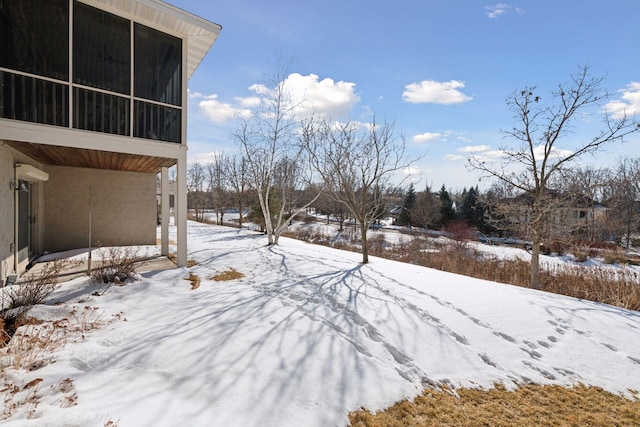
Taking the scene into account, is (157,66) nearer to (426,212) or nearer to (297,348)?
(297,348)

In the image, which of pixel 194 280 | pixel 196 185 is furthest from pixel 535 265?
pixel 196 185

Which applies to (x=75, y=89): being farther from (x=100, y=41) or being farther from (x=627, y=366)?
(x=627, y=366)

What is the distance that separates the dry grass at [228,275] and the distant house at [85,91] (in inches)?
43.9

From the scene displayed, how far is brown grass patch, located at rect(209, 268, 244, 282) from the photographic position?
649 centimetres

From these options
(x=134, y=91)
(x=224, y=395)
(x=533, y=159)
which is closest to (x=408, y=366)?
(x=224, y=395)

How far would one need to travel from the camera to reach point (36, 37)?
5598mm

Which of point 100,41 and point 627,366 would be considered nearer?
point 627,366

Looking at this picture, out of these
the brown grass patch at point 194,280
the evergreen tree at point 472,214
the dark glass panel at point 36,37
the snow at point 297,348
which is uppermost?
the dark glass panel at point 36,37

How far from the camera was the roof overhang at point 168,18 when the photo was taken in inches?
242

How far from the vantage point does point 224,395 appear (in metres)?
2.70

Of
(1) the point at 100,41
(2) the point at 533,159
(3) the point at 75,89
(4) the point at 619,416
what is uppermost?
(1) the point at 100,41

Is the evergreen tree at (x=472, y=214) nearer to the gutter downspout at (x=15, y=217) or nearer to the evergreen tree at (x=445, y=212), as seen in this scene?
the evergreen tree at (x=445, y=212)

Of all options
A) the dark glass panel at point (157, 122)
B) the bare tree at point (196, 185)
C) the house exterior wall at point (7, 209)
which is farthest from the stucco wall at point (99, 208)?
the bare tree at point (196, 185)

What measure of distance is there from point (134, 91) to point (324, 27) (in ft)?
15.1
